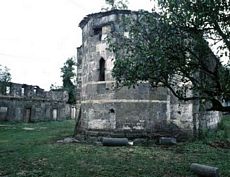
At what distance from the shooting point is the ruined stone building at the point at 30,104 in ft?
92.2

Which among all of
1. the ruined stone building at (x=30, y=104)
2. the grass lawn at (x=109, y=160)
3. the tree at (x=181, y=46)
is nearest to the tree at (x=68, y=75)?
the ruined stone building at (x=30, y=104)

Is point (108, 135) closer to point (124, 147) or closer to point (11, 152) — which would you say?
point (124, 147)

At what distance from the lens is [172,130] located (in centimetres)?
1595

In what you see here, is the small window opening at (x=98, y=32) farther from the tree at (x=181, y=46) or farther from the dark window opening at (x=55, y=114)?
the dark window opening at (x=55, y=114)

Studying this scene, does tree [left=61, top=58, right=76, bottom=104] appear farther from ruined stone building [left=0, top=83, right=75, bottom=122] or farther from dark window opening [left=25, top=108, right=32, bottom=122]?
dark window opening [left=25, top=108, right=32, bottom=122]

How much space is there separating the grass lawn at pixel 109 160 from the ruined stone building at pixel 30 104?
1494 cm

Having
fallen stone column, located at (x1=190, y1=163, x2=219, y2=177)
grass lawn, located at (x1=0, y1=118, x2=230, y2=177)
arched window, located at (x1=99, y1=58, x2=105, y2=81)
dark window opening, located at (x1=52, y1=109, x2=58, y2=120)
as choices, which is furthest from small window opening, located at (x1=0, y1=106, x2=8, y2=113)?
fallen stone column, located at (x1=190, y1=163, x2=219, y2=177)

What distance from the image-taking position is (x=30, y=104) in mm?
30594

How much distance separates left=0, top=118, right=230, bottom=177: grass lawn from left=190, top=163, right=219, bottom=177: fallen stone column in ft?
0.76

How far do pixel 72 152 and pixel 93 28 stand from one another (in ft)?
30.4

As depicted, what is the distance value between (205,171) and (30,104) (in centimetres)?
2572

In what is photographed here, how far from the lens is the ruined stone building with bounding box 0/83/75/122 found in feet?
92.2

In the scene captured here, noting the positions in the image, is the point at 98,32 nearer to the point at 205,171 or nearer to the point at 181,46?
the point at 181,46

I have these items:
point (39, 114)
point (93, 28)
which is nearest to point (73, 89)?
point (39, 114)
